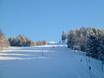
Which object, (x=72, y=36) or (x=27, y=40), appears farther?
(x=27, y=40)

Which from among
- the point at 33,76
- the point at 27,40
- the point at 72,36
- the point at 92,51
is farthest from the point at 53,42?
the point at 33,76

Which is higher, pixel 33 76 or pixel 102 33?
pixel 102 33

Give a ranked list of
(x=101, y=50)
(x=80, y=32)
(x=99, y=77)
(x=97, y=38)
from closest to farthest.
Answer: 1. (x=99, y=77)
2. (x=101, y=50)
3. (x=97, y=38)
4. (x=80, y=32)

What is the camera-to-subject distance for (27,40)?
12175cm

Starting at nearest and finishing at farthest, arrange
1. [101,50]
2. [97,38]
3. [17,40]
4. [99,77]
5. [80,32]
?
[99,77] < [101,50] < [97,38] < [80,32] < [17,40]

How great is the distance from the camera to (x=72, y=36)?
9319 cm

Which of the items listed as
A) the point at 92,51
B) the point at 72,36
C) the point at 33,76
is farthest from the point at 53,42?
the point at 33,76

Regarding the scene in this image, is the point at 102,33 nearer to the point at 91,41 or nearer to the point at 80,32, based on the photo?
the point at 91,41

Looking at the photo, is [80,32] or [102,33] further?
[80,32]

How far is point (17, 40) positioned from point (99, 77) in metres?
96.6

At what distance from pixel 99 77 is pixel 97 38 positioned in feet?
62.0

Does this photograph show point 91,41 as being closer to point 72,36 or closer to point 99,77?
point 99,77

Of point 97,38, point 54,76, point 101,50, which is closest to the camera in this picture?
point 54,76

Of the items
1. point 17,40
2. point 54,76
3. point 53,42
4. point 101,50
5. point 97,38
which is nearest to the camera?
point 54,76
